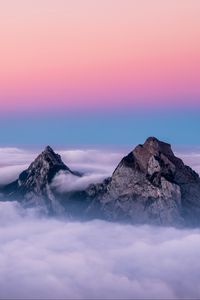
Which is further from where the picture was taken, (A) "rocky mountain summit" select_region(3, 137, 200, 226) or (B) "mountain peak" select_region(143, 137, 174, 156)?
(B) "mountain peak" select_region(143, 137, 174, 156)

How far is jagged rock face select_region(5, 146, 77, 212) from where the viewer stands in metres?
192

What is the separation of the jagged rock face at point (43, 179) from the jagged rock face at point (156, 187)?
3091cm

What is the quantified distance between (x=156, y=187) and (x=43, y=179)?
4952cm

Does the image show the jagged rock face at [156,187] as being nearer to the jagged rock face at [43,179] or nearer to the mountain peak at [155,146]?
the mountain peak at [155,146]

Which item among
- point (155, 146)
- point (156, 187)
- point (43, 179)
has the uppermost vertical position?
point (155, 146)

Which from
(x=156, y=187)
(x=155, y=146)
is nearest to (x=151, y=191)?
(x=156, y=187)

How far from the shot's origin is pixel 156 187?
517ft

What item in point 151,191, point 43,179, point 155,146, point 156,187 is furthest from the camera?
point 43,179

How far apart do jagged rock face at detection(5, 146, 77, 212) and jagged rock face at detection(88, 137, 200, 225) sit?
30913 millimetres

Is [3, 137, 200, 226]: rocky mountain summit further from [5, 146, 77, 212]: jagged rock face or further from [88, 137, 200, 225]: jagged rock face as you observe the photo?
[5, 146, 77, 212]: jagged rock face

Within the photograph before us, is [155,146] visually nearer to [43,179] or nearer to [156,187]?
[156,187]

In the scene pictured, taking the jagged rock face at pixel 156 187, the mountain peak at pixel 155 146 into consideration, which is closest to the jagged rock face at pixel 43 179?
the jagged rock face at pixel 156 187

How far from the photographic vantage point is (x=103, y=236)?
174m

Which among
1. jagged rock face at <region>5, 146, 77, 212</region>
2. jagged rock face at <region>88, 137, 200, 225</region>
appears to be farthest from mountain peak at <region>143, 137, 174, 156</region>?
jagged rock face at <region>5, 146, 77, 212</region>
